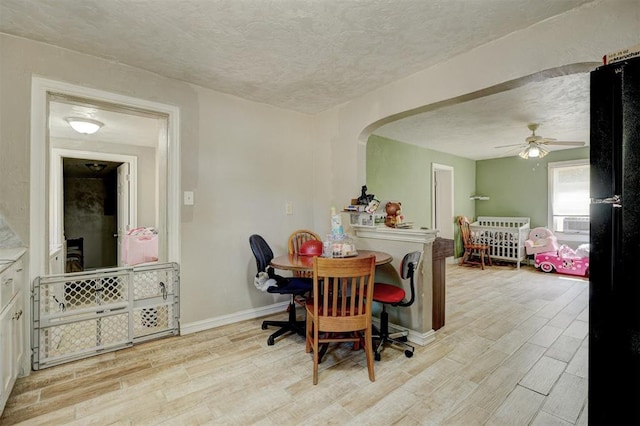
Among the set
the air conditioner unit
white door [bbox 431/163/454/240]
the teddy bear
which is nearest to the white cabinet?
the teddy bear

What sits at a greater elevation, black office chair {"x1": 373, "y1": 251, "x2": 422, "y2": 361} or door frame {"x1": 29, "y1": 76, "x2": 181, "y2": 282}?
door frame {"x1": 29, "y1": 76, "x2": 181, "y2": 282}

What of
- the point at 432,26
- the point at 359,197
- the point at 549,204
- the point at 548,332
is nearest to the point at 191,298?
the point at 359,197

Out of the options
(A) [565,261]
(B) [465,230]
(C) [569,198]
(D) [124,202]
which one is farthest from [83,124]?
(C) [569,198]

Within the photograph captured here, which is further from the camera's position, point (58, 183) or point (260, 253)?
point (58, 183)

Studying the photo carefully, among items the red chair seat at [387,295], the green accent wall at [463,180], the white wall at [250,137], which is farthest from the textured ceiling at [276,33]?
the green accent wall at [463,180]

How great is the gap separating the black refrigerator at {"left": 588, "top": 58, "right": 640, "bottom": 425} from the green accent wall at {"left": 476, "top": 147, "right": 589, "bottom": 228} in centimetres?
589

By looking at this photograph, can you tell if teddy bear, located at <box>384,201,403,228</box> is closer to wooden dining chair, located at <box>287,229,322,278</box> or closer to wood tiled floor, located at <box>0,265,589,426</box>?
wooden dining chair, located at <box>287,229,322,278</box>

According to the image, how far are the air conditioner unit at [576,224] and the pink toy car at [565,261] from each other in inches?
21.7

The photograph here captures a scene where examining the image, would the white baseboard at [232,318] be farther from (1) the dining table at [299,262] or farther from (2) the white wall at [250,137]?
(1) the dining table at [299,262]

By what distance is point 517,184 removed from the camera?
6402mm

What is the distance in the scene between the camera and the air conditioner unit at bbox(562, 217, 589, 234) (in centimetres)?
564

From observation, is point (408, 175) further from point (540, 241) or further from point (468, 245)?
point (540, 241)

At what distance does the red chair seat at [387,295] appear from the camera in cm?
228

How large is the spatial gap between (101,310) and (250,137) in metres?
2.10
